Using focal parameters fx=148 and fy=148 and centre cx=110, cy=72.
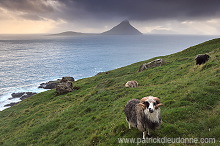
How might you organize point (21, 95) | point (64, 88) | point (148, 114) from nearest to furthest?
point (148, 114), point (64, 88), point (21, 95)

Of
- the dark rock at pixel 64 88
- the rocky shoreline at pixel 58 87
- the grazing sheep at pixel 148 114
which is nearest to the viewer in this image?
the grazing sheep at pixel 148 114

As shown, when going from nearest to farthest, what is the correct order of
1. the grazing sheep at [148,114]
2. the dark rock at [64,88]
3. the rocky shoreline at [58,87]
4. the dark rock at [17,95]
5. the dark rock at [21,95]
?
the grazing sheep at [148,114]
the dark rock at [64,88]
the rocky shoreline at [58,87]
the dark rock at [21,95]
the dark rock at [17,95]

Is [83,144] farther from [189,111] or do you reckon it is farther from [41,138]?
[189,111]

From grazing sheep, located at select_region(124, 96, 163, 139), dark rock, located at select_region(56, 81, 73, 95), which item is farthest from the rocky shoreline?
grazing sheep, located at select_region(124, 96, 163, 139)

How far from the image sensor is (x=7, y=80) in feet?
279

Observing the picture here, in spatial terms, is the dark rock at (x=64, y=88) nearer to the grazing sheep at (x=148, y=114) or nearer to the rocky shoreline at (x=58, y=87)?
the rocky shoreline at (x=58, y=87)

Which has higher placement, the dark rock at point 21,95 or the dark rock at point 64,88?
the dark rock at point 64,88

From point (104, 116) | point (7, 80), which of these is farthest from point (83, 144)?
point (7, 80)

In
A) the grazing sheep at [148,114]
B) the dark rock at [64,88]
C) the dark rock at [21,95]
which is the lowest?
the dark rock at [21,95]

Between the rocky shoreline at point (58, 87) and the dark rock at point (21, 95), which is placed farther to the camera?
the dark rock at point (21, 95)

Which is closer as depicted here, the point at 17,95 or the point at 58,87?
the point at 58,87

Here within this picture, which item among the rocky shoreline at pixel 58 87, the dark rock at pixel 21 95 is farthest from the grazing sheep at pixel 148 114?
the dark rock at pixel 21 95

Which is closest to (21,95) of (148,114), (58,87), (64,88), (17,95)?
(17,95)

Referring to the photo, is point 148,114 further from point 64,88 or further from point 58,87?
point 58,87
